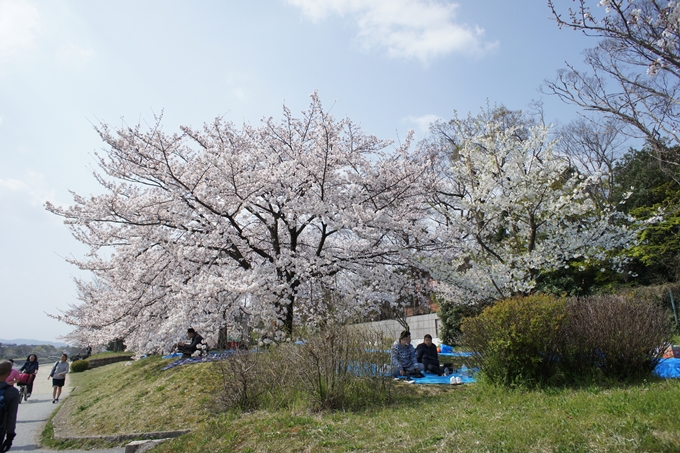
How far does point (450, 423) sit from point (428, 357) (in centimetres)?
455

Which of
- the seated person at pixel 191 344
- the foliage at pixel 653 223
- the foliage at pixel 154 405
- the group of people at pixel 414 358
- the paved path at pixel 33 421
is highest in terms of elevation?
the foliage at pixel 653 223

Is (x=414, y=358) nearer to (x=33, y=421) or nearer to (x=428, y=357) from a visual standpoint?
(x=428, y=357)

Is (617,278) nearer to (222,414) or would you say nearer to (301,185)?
(301,185)

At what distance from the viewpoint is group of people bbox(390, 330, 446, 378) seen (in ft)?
27.8

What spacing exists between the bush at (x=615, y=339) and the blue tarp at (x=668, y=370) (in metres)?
0.29

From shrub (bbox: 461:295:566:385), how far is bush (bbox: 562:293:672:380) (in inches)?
9.2

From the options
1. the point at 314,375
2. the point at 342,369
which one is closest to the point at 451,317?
the point at 342,369

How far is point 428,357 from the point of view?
906 cm

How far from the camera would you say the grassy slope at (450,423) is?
3580mm

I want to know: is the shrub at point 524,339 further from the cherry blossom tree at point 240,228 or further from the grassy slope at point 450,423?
the cherry blossom tree at point 240,228

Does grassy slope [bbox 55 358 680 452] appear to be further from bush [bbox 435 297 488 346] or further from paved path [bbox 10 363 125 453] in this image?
bush [bbox 435 297 488 346]

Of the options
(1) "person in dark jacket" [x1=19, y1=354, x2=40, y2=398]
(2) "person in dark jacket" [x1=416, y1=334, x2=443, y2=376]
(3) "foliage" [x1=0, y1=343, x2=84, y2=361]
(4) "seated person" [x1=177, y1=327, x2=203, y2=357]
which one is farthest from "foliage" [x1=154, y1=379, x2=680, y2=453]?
(3) "foliage" [x1=0, y1=343, x2=84, y2=361]

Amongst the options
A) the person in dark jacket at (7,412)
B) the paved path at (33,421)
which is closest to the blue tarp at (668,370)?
the paved path at (33,421)

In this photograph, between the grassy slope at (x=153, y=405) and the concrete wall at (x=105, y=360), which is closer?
the grassy slope at (x=153, y=405)
